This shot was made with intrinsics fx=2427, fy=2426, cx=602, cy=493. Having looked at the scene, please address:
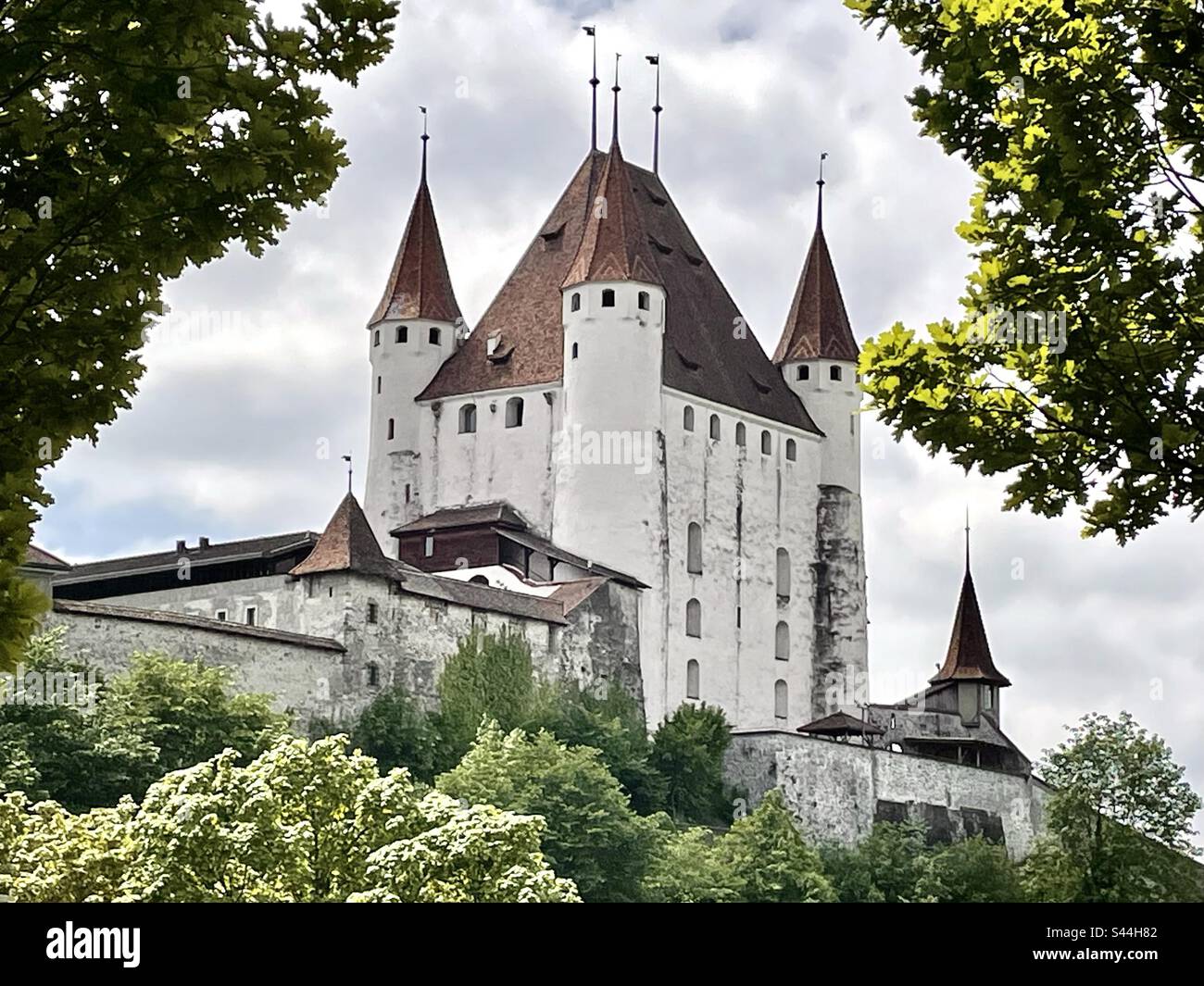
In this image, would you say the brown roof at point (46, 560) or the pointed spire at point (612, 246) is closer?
the brown roof at point (46, 560)

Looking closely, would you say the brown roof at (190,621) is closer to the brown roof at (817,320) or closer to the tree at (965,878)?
the tree at (965,878)

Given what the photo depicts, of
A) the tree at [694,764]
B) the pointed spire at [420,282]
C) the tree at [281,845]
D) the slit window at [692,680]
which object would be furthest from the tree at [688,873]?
the pointed spire at [420,282]

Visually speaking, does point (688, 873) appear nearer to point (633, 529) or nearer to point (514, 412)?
point (633, 529)

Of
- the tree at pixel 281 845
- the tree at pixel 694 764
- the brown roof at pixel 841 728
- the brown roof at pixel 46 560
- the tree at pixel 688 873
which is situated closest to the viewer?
the tree at pixel 281 845

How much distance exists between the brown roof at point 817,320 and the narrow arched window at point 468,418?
1166 centimetres

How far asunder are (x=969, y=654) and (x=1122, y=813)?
2043cm

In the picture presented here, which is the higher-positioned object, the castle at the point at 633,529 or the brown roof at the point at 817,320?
the brown roof at the point at 817,320

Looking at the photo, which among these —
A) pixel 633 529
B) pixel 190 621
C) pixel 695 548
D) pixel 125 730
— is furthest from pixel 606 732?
pixel 125 730

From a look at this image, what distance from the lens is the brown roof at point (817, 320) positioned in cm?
7619

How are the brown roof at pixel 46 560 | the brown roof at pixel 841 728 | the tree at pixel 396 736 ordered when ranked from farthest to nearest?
the brown roof at pixel 841 728 < the tree at pixel 396 736 < the brown roof at pixel 46 560

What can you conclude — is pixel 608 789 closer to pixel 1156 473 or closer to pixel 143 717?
pixel 143 717

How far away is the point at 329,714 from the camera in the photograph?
5256 cm

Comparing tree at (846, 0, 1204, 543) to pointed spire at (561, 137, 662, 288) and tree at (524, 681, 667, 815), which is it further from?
pointed spire at (561, 137, 662, 288)

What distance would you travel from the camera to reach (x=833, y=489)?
2849 inches
